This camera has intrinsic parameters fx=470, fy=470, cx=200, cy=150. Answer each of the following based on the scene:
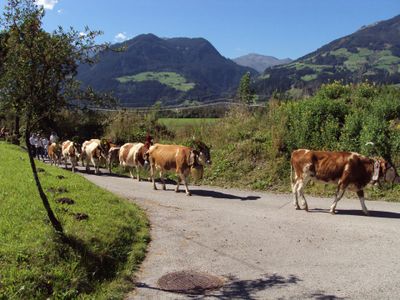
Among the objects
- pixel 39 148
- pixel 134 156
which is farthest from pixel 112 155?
pixel 39 148

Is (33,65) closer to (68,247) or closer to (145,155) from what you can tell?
(68,247)

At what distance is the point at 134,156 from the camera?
22.1 meters

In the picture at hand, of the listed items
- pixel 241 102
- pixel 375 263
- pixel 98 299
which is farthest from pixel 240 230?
pixel 241 102

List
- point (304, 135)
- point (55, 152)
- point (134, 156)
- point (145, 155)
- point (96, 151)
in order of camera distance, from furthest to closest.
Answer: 1. point (55, 152)
2. point (96, 151)
3. point (134, 156)
4. point (145, 155)
5. point (304, 135)

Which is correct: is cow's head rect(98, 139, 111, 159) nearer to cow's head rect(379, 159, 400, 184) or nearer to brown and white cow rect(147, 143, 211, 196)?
brown and white cow rect(147, 143, 211, 196)

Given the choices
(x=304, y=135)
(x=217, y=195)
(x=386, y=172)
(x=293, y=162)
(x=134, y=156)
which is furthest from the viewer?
(x=134, y=156)

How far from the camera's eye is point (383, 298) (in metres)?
7.33

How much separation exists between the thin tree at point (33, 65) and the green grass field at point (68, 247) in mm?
1808

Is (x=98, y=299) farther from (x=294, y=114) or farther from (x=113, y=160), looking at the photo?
(x=113, y=160)

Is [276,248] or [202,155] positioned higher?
[202,155]

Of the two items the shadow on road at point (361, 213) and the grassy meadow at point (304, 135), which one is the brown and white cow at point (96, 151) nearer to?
the grassy meadow at point (304, 135)

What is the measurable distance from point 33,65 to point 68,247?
320 cm

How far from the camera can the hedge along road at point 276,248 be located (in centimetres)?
782

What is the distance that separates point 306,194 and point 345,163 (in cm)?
350
